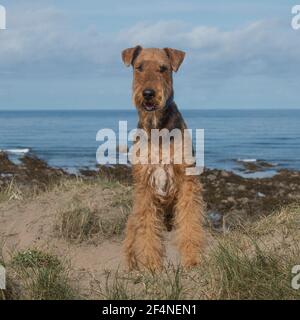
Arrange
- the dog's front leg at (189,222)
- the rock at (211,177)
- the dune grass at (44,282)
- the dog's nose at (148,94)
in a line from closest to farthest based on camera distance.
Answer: the dune grass at (44,282), the dog's nose at (148,94), the dog's front leg at (189,222), the rock at (211,177)

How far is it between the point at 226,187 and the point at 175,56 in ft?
25.1

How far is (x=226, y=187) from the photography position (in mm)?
13891

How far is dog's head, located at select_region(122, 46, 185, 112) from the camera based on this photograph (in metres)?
6.06

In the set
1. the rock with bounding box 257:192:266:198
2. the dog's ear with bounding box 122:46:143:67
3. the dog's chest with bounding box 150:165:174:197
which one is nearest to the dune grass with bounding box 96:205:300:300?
the dog's chest with bounding box 150:165:174:197

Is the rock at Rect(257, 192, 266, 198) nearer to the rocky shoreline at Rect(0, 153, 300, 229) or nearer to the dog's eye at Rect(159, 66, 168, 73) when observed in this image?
the rocky shoreline at Rect(0, 153, 300, 229)

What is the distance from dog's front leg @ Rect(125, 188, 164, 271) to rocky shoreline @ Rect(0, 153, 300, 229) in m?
4.08

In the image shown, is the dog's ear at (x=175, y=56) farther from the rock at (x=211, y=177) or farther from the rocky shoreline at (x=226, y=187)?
the rock at (x=211, y=177)

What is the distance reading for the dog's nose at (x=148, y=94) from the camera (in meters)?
6.00

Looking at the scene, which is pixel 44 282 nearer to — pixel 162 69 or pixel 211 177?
pixel 162 69

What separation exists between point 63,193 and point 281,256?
4696mm

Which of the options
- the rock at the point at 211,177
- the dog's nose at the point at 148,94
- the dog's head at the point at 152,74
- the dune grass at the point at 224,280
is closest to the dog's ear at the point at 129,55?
the dog's head at the point at 152,74

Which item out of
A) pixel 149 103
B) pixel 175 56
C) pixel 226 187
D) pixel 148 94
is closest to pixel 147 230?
pixel 149 103

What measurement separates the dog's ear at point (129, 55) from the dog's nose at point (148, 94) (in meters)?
0.66
